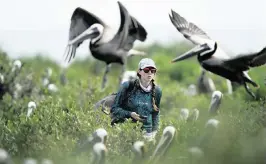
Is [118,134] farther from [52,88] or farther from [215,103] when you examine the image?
[52,88]

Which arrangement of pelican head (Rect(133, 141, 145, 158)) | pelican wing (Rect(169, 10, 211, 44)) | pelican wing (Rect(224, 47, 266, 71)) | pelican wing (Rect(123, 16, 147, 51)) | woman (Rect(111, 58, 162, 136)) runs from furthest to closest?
pelican wing (Rect(123, 16, 147, 51)) < pelican wing (Rect(169, 10, 211, 44)) < pelican wing (Rect(224, 47, 266, 71)) < woman (Rect(111, 58, 162, 136)) < pelican head (Rect(133, 141, 145, 158))

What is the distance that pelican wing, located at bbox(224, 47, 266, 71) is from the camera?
35.2 ft

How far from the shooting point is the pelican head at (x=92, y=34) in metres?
13.6

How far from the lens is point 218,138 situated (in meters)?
8.02

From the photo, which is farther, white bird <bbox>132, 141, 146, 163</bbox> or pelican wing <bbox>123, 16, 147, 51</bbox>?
pelican wing <bbox>123, 16, 147, 51</bbox>

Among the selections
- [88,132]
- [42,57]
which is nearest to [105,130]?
[88,132]

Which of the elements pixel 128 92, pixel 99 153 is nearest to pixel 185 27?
pixel 128 92

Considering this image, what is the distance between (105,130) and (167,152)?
0.74m

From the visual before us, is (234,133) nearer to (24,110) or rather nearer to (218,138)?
(218,138)

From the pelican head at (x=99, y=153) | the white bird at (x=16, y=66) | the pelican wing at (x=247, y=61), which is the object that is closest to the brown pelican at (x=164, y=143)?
the pelican head at (x=99, y=153)

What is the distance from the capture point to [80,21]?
46.0ft

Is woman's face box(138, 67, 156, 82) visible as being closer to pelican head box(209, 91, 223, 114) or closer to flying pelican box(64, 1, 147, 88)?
pelican head box(209, 91, 223, 114)

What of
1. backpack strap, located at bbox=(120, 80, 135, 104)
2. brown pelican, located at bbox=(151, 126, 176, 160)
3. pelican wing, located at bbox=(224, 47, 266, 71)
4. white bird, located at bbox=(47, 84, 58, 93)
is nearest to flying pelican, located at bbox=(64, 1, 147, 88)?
white bird, located at bbox=(47, 84, 58, 93)

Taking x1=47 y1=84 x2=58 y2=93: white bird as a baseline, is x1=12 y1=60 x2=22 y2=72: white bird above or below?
above
